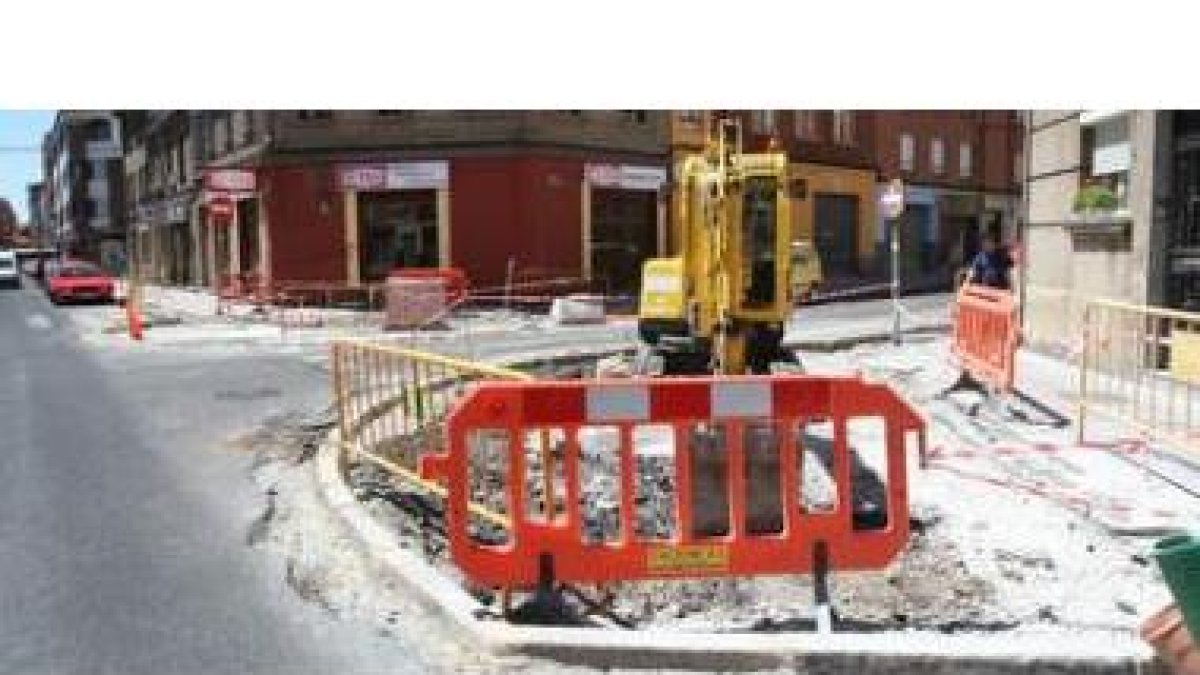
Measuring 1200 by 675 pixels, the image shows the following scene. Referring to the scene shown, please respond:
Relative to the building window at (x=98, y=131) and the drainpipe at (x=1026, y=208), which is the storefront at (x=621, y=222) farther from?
the building window at (x=98, y=131)

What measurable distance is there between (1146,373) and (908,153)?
127 feet

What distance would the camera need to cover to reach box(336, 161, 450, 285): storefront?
29.6 metres

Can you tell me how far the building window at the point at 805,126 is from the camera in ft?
129

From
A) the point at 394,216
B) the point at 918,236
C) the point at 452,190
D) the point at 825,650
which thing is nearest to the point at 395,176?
the point at 394,216

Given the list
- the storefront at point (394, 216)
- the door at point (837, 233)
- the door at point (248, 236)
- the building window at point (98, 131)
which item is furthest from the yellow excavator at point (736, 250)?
the building window at point (98, 131)

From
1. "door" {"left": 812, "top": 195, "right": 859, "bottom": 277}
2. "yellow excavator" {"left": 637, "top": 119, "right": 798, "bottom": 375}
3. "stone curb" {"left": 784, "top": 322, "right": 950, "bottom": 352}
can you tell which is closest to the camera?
"yellow excavator" {"left": 637, "top": 119, "right": 798, "bottom": 375}

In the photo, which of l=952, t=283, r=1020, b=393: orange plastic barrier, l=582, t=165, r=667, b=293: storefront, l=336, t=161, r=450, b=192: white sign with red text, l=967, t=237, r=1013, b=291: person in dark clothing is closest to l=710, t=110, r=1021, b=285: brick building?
→ l=582, t=165, r=667, b=293: storefront

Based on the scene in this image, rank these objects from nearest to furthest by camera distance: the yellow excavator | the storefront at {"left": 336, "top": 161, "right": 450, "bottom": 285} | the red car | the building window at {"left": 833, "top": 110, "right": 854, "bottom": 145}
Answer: the yellow excavator → the storefront at {"left": 336, "top": 161, "right": 450, "bottom": 285} → the red car → the building window at {"left": 833, "top": 110, "right": 854, "bottom": 145}

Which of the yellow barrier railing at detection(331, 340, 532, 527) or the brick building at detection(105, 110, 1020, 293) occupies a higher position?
the brick building at detection(105, 110, 1020, 293)

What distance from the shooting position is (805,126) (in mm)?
39906

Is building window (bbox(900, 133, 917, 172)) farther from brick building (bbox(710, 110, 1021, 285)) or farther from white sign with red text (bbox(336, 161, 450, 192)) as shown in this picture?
white sign with red text (bbox(336, 161, 450, 192))

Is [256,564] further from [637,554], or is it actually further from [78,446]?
[78,446]

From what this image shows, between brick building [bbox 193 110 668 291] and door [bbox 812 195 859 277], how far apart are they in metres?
11.4

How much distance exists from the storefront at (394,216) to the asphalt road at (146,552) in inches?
628
